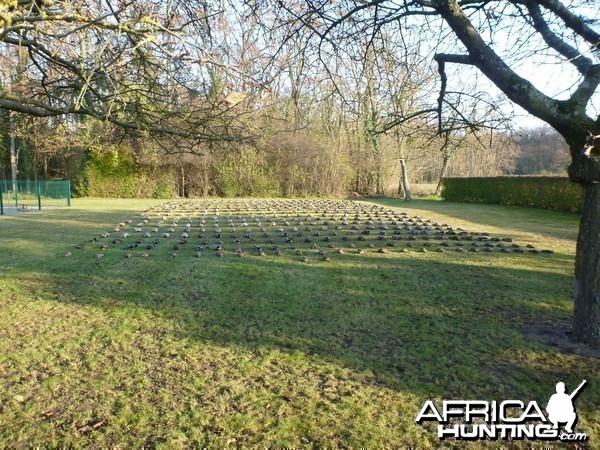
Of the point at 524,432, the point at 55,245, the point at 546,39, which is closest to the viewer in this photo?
the point at 524,432

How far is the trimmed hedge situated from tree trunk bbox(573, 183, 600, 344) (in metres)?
15.8

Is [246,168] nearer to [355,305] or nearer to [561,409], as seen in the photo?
[355,305]

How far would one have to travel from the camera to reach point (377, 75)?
6.00 meters

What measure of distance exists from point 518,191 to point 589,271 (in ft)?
66.7

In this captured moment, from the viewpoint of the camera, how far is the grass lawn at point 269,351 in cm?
270

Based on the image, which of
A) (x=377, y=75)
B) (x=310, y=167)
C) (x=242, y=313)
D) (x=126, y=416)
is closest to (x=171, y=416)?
(x=126, y=416)

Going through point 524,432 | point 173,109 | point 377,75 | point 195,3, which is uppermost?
point 195,3

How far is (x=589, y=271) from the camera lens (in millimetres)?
3885

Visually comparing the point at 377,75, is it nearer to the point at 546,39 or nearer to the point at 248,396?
the point at 546,39

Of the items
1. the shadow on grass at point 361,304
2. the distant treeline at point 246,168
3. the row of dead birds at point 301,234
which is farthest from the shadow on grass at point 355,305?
the distant treeline at point 246,168

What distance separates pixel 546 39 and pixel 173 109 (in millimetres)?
4579

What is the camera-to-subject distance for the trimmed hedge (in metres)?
18.4

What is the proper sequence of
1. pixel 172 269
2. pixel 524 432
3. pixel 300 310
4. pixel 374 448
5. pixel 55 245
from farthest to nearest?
pixel 55 245 → pixel 172 269 → pixel 300 310 → pixel 524 432 → pixel 374 448

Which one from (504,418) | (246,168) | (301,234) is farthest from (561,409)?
(246,168)
